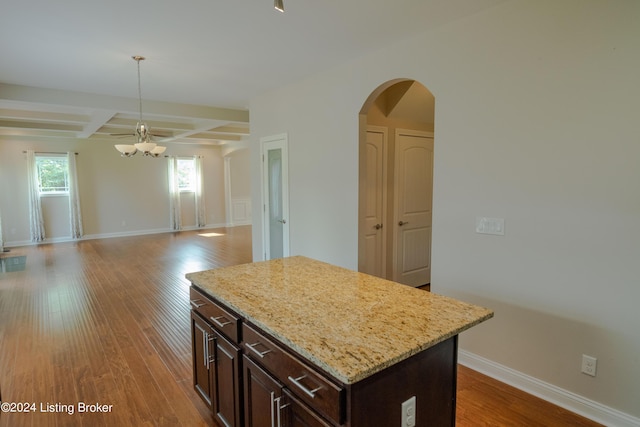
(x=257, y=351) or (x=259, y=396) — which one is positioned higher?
(x=257, y=351)

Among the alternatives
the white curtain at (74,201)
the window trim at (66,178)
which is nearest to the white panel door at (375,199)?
the white curtain at (74,201)

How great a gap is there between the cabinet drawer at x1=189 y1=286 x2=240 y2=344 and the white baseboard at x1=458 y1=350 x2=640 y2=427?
198 cm

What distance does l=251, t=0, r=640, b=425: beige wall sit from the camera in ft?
6.47

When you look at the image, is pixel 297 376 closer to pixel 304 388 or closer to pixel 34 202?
pixel 304 388

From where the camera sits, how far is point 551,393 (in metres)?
2.30

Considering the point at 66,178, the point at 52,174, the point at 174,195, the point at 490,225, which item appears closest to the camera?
the point at 490,225

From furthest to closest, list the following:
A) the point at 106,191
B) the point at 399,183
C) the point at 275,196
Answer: the point at 106,191 → the point at 275,196 → the point at 399,183

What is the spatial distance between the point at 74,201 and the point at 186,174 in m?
2.93

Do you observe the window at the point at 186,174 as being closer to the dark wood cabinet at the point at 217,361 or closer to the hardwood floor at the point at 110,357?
the hardwood floor at the point at 110,357

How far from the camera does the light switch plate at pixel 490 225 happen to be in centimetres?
250

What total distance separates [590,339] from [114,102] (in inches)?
231

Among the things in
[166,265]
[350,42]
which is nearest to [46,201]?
[166,265]

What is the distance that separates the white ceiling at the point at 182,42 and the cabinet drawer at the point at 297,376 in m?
2.14

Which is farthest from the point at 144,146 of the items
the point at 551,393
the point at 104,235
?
the point at 104,235
